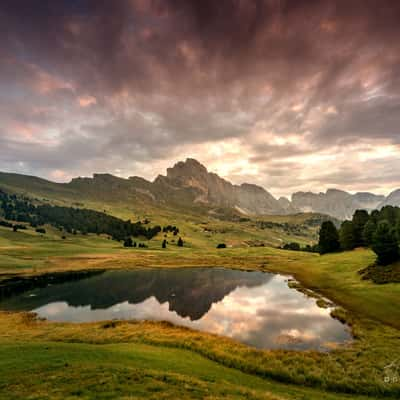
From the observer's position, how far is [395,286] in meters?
54.6

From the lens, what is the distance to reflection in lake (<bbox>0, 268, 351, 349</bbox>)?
44.2m

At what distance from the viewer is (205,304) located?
222ft

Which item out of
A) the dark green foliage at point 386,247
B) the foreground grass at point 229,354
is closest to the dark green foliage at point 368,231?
the dark green foliage at point 386,247

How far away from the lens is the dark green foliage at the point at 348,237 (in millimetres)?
112438

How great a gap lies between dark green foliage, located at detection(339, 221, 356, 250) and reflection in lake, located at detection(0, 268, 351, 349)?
3860 centimetres

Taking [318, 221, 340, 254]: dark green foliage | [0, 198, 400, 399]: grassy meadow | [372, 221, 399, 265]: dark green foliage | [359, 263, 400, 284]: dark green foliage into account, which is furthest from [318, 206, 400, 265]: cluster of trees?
[0, 198, 400, 399]: grassy meadow

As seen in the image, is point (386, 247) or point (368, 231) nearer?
point (386, 247)

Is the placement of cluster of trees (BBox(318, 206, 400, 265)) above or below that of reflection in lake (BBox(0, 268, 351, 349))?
above

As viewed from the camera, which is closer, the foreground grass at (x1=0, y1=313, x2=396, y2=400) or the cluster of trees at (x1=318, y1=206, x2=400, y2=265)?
the foreground grass at (x1=0, y1=313, x2=396, y2=400)

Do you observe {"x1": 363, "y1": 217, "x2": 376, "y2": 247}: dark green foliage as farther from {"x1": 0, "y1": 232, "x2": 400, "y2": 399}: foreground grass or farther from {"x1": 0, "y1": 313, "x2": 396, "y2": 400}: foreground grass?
{"x1": 0, "y1": 313, "x2": 396, "y2": 400}: foreground grass

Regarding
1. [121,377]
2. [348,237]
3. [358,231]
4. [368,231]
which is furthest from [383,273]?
[121,377]

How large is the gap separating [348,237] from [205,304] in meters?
81.0

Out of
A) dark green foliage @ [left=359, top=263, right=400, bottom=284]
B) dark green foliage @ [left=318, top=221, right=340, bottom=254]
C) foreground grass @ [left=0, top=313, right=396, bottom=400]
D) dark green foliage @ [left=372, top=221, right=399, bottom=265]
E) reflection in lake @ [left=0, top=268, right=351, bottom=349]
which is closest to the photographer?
foreground grass @ [left=0, top=313, right=396, bottom=400]

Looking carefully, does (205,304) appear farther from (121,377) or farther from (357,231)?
(357,231)
